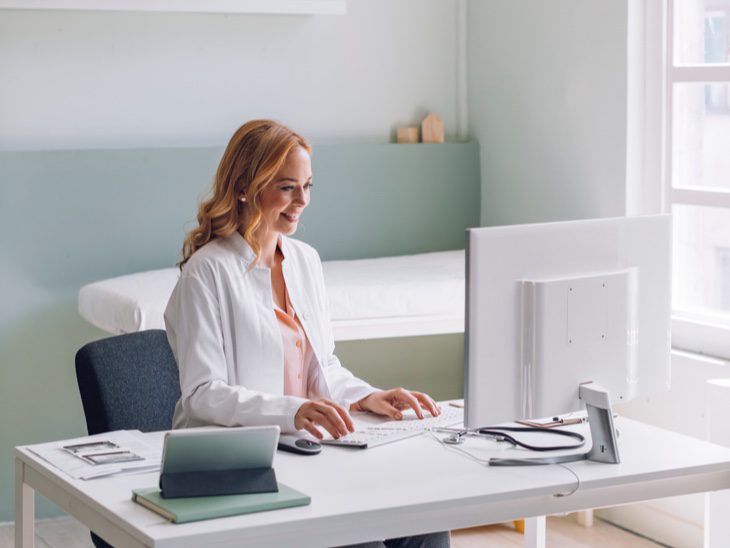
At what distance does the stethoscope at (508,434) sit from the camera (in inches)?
89.4

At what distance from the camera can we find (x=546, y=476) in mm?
2082

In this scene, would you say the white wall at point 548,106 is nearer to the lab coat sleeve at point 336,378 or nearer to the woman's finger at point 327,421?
the lab coat sleeve at point 336,378

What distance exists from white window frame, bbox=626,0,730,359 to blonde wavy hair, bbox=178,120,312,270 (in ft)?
5.19

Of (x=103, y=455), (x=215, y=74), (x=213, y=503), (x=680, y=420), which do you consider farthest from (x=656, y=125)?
(x=213, y=503)

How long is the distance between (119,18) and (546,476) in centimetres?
255

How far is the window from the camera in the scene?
353cm

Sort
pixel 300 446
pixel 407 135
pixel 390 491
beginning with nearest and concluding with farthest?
pixel 390 491
pixel 300 446
pixel 407 135

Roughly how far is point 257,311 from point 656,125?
5.91 feet

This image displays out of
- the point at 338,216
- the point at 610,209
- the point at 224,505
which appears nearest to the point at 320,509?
the point at 224,505

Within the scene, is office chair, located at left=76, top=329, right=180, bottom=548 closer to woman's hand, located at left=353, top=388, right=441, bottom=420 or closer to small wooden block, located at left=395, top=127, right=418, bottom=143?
woman's hand, located at left=353, top=388, right=441, bottom=420

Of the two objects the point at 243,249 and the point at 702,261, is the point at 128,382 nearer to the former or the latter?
the point at 243,249

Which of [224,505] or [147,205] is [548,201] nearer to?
[147,205]

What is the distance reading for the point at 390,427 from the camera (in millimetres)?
2393

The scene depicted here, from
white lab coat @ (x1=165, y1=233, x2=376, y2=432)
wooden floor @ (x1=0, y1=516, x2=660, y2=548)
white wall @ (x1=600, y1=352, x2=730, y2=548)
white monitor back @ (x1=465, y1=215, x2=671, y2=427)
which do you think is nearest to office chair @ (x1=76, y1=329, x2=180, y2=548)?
white lab coat @ (x1=165, y1=233, x2=376, y2=432)
